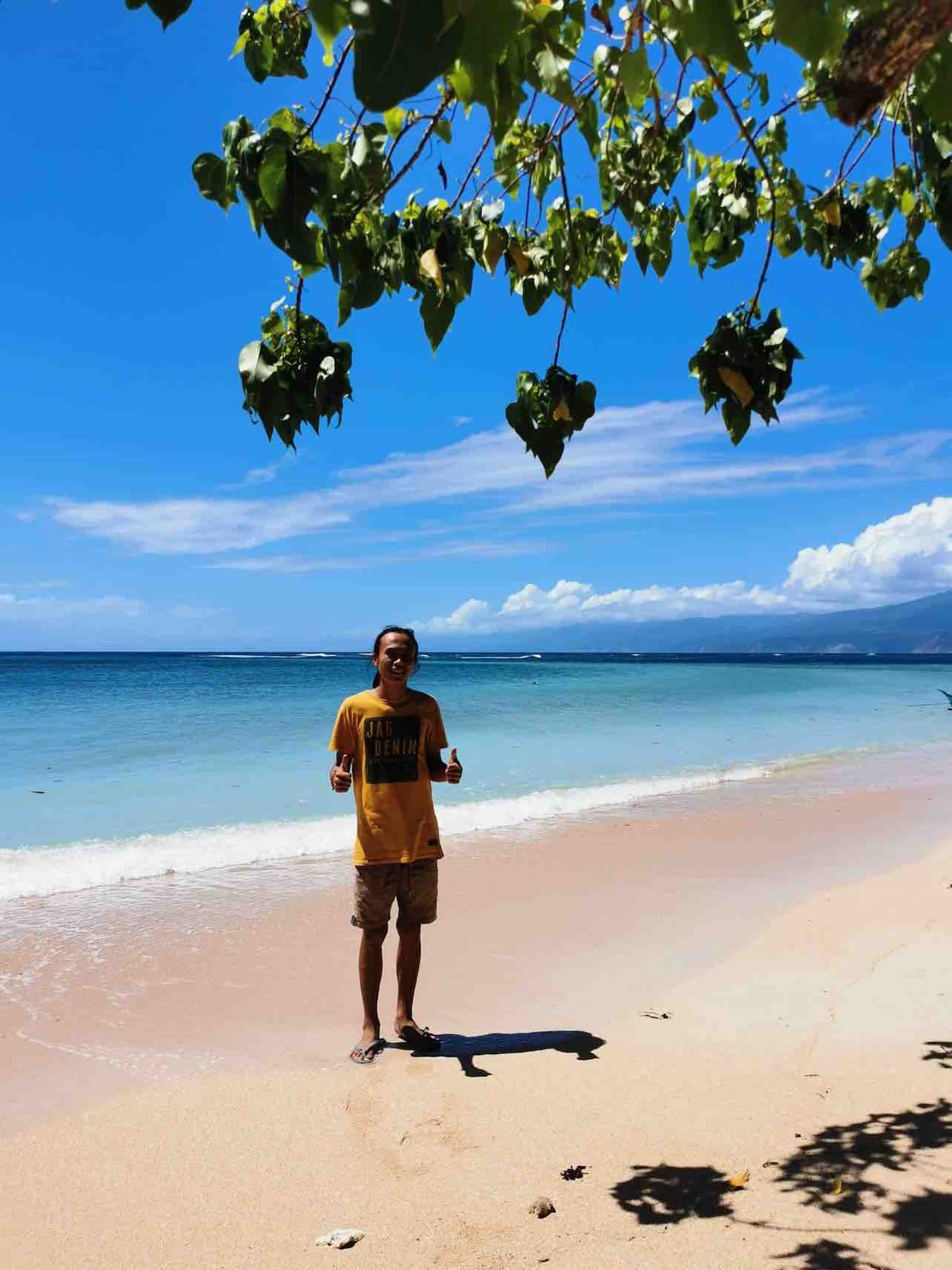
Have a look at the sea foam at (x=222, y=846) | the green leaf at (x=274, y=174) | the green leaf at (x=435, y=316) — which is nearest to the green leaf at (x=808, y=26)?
the green leaf at (x=274, y=174)

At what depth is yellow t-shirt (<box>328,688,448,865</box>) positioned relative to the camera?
3.96 metres

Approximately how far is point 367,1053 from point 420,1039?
0.23m

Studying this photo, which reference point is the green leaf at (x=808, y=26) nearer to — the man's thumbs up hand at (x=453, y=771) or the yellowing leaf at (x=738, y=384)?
the yellowing leaf at (x=738, y=384)

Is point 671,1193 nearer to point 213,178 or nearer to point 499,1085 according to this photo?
point 499,1085

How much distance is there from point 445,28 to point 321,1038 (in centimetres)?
415

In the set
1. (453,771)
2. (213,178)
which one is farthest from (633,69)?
(453,771)

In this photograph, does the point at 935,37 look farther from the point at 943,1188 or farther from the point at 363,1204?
the point at 363,1204

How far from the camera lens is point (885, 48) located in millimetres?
1184

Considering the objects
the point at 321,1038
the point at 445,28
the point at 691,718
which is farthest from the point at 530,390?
the point at 691,718

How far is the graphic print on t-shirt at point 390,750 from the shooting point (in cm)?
398

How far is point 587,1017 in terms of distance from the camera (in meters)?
4.35

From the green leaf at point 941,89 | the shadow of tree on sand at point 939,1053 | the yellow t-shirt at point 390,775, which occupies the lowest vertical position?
the shadow of tree on sand at point 939,1053

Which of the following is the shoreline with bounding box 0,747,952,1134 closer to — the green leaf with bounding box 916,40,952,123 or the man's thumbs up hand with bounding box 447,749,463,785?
the man's thumbs up hand with bounding box 447,749,463,785

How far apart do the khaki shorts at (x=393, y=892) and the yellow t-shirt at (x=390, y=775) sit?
50 millimetres
